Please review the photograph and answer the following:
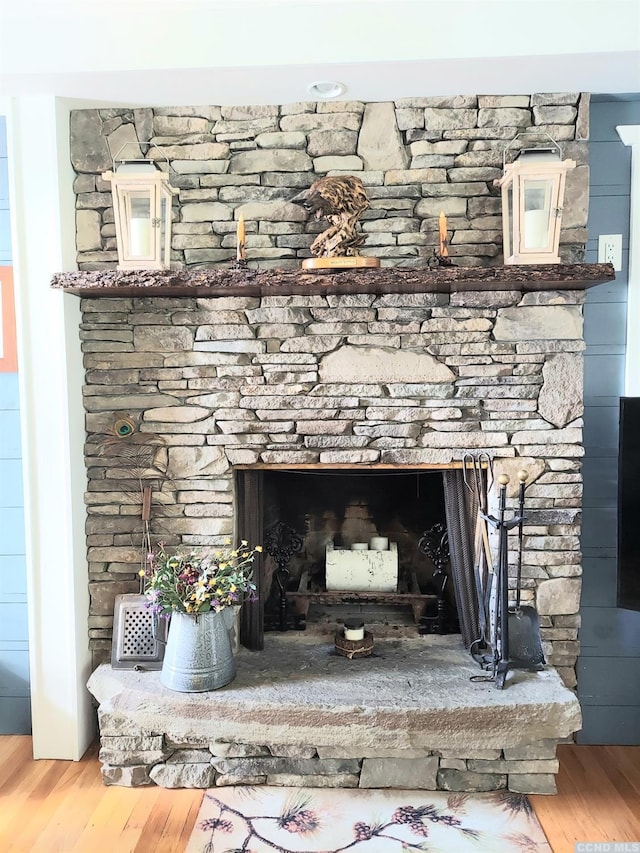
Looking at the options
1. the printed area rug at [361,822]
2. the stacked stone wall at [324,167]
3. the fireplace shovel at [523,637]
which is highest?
the stacked stone wall at [324,167]

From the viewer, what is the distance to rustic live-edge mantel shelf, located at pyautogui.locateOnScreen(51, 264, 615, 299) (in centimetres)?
207

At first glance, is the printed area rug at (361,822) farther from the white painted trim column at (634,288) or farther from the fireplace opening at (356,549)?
the white painted trim column at (634,288)

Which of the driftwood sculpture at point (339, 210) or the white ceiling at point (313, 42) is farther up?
the white ceiling at point (313, 42)

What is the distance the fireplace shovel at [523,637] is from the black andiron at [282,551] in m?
0.91

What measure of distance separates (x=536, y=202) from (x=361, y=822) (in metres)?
2.04

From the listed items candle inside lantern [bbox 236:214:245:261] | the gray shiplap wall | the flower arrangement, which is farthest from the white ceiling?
the flower arrangement

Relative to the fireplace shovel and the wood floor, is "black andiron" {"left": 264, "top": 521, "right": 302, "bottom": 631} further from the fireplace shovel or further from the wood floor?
the fireplace shovel

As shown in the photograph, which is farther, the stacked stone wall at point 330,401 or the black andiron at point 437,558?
the black andiron at point 437,558

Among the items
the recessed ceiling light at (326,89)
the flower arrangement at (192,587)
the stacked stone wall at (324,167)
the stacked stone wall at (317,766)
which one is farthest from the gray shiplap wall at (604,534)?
the flower arrangement at (192,587)

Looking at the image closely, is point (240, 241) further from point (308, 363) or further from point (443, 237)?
point (443, 237)

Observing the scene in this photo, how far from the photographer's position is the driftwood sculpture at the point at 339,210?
215cm

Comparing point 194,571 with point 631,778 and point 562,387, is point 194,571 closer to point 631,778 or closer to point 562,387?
point 562,387

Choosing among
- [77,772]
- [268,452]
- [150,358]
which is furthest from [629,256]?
[77,772]

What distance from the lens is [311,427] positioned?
235 cm
